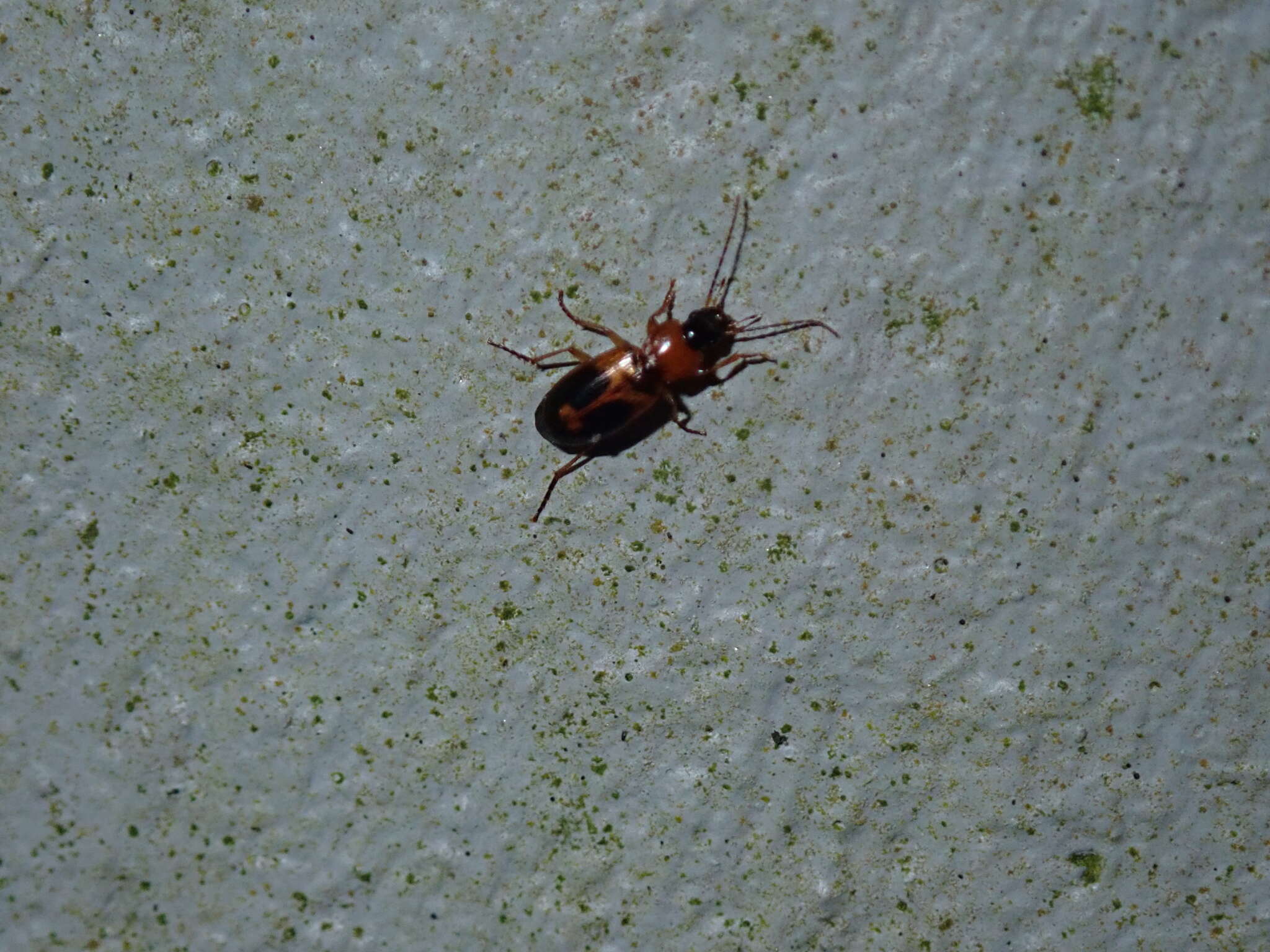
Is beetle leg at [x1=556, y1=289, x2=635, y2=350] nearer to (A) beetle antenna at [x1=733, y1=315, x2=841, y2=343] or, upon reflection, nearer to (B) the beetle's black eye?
(B) the beetle's black eye

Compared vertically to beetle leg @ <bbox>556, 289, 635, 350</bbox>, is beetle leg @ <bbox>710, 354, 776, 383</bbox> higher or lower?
lower

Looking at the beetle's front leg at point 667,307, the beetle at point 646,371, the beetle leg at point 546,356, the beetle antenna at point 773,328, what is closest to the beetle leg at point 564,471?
the beetle at point 646,371

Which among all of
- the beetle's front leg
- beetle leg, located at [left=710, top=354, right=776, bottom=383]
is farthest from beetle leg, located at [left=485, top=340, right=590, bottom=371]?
beetle leg, located at [left=710, top=354, right=776, bottom=383]

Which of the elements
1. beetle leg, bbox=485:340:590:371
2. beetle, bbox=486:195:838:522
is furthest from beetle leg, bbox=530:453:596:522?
beetle leg, bbox=485:340:590:371

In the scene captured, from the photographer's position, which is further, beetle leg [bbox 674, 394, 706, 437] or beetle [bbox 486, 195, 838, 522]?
beetle leg [bbox 674, 394, 706, 437]

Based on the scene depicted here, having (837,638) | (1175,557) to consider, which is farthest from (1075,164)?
(837,638)

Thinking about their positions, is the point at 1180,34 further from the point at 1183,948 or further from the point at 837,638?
the point at 1183,948
